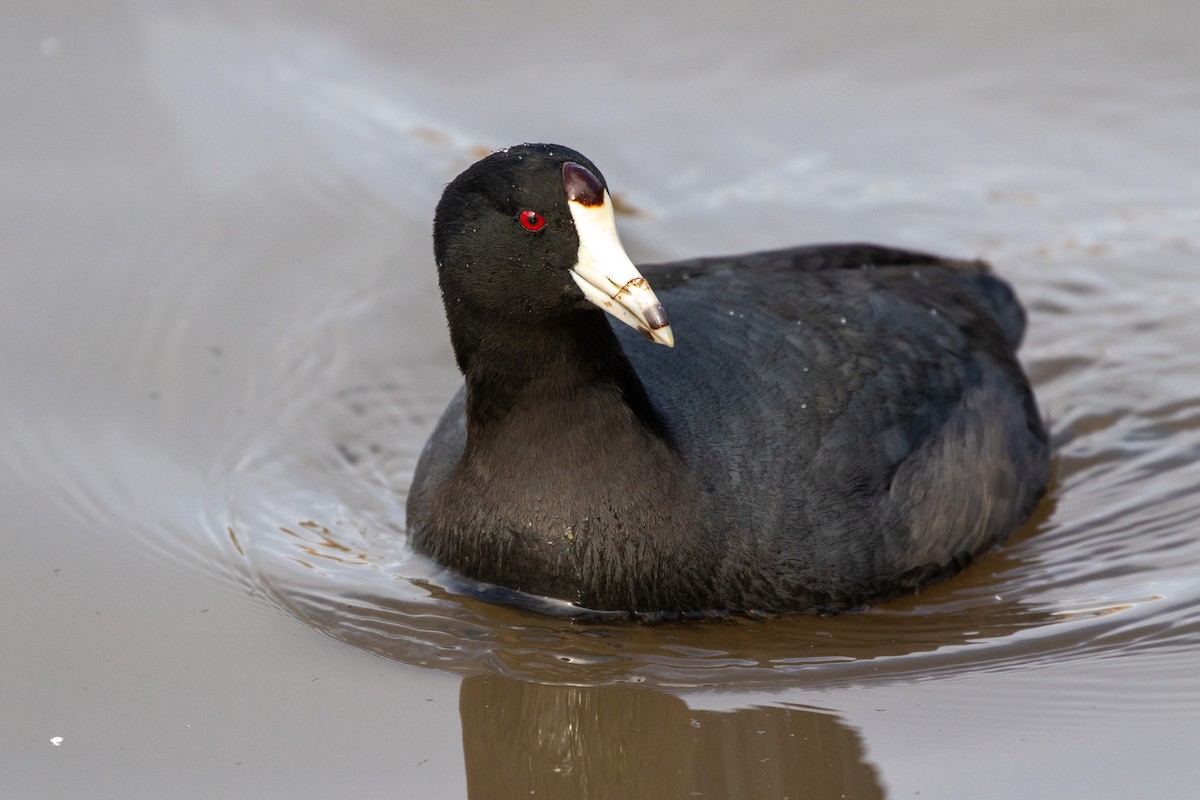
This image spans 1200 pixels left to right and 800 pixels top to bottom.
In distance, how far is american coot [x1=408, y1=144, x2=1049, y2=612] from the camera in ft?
13.4

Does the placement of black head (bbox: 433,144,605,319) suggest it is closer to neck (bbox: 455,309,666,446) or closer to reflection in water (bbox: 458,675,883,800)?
neck (bbox: 455,309,666,446)

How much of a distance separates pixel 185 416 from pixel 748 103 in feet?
10.9

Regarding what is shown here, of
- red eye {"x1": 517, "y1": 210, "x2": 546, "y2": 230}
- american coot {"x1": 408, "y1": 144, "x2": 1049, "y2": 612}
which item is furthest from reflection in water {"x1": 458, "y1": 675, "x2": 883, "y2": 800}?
red eye {"x1": 517, "y1": 210, "x2": 546, "y2": 230}

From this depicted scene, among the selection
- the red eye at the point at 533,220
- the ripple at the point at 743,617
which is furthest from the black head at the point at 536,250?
the ripple at the point at 743,617

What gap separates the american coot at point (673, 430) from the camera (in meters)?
4.09

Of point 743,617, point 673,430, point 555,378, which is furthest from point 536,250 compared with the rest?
point 743,617

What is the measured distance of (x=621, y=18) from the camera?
8.33m

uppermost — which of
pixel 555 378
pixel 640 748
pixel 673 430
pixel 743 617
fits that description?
pixel 555 378

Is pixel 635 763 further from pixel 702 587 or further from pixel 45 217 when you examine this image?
pixel 45 217

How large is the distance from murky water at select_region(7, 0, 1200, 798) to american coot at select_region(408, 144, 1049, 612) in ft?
0.55

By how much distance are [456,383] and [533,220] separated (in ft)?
6.76

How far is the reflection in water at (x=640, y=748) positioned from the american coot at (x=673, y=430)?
33cm

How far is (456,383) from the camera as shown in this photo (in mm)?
6027

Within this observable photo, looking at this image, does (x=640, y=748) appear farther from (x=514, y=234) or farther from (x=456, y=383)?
(x=456, y=383)
